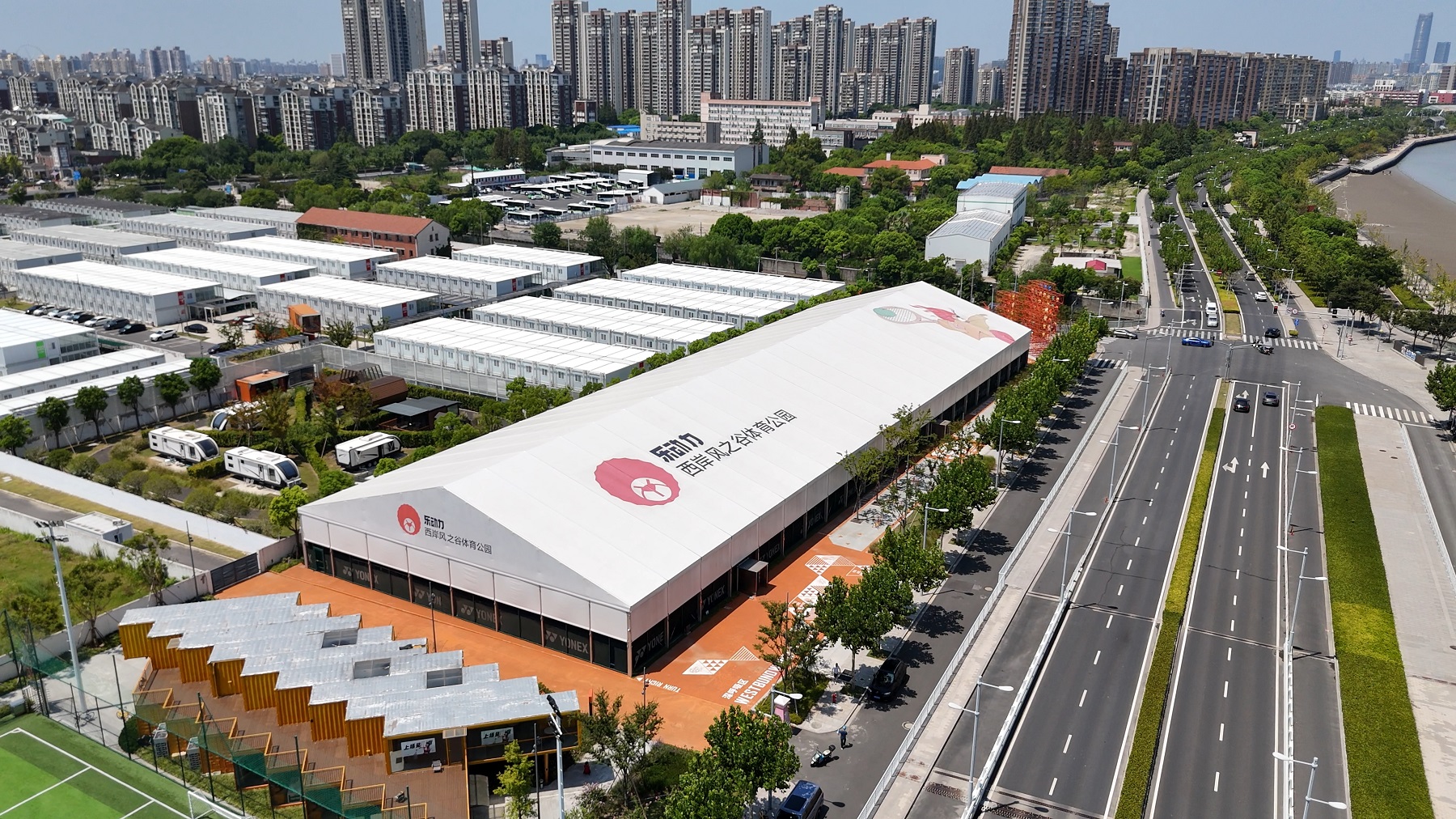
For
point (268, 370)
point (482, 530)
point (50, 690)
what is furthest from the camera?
point (268, 370)

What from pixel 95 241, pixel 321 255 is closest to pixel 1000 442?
pixel 321 255

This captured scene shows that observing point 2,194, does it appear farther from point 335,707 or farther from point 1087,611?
point 1087,611

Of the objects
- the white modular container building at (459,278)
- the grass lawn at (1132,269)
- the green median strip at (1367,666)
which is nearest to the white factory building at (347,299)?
the white modular container building at (459,278)

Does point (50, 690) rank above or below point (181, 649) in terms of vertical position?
below

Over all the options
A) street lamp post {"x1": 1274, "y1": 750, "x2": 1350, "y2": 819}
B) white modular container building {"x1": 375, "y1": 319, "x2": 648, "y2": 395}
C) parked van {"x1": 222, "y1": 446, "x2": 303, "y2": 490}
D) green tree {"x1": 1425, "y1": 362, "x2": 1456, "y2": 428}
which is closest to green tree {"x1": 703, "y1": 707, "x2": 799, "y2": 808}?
street lamp post {"x1": 1274, "y1": 750, "x2": 1350, "y2": 819}

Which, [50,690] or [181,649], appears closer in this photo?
[181,649]

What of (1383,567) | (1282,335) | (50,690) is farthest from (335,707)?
(1282,335)

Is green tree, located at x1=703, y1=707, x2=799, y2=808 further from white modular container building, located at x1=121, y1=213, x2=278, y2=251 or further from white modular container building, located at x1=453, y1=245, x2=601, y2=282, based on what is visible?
white modular container building, located at x1=121, y1=213, x2=278, y2=251
